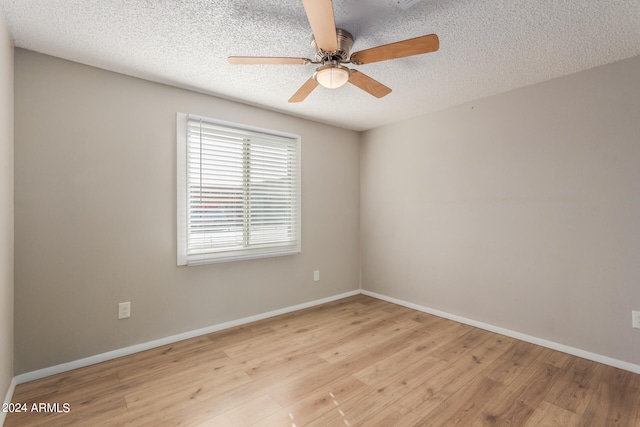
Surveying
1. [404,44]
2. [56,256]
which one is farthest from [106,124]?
[404,44]

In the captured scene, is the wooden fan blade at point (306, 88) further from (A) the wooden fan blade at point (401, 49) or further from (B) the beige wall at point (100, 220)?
(B) the beige wall at point (100, 220)

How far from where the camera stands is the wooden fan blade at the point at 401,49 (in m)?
1.56

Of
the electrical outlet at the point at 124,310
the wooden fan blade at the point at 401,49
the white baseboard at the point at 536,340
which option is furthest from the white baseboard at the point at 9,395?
the white baseboard at the point at 536,340

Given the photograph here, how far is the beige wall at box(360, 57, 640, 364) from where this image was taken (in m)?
2.30

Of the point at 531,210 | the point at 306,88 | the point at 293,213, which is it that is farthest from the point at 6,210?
the point at 531,210

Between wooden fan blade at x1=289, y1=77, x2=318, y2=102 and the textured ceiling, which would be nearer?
the textured ceiling

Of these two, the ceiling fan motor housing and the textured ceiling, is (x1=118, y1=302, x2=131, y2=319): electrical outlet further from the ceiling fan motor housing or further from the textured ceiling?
the ceiling fan motor housing

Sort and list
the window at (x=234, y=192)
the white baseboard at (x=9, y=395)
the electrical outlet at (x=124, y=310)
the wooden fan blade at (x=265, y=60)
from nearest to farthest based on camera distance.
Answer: the white baseboard at (x=9, y=395), the wooden fan blade at (x=265, y=60), the electrical outlet at (x=124, y=310), the window at (x=234, y=192)

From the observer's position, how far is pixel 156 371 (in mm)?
2252

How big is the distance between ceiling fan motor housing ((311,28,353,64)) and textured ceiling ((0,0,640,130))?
5 centimetres

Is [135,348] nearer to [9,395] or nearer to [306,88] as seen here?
[9,395]

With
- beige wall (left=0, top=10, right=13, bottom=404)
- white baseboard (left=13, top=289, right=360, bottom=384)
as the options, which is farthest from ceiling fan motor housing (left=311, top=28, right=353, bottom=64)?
white baseboard (left=13, top=289, right=360, bottom=384)

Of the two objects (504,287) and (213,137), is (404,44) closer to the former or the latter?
(213,137)

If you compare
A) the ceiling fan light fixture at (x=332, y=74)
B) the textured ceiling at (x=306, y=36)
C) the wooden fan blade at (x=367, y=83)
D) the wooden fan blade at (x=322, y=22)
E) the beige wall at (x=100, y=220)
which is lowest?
the beige wall at (x=100, y=220)
